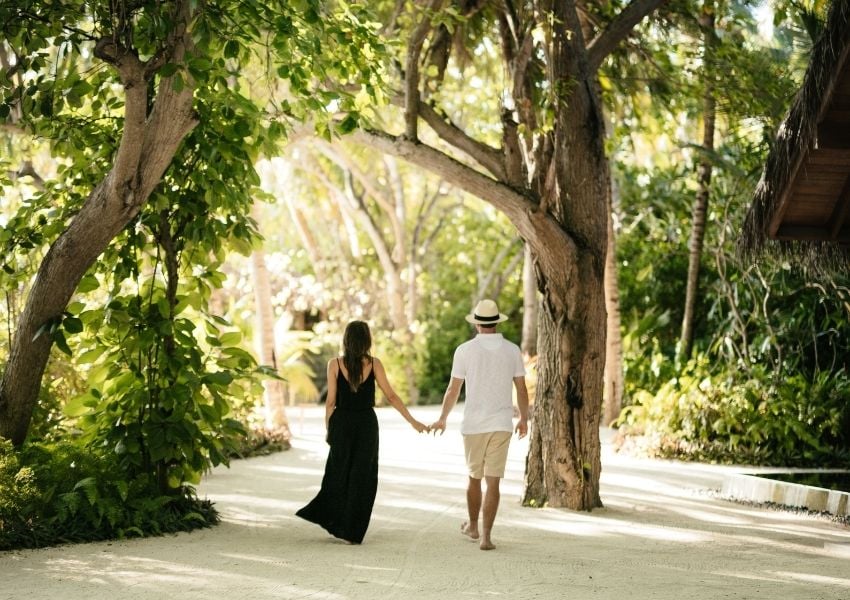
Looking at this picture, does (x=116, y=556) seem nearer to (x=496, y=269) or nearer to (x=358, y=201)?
(x=358, y=201)

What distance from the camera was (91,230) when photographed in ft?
28.3

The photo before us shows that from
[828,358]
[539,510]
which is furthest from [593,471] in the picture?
[828,358]

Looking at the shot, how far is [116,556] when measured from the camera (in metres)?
7.94

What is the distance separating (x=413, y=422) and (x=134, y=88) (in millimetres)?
3397

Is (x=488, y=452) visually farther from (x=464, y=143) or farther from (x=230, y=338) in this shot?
(x=464, y=143)

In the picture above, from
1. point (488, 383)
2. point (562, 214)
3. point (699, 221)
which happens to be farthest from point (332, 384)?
point (699, 221)

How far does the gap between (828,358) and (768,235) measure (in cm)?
689

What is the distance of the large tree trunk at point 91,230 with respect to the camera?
8.36 meters

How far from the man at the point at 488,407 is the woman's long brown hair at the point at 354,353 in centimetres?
74

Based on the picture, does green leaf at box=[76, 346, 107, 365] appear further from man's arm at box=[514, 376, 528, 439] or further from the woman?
man's arm at box=[514, 376, 528, 439]

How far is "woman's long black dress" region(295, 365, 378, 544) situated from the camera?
345 inches

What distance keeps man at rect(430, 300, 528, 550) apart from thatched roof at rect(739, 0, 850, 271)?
10.4 ft

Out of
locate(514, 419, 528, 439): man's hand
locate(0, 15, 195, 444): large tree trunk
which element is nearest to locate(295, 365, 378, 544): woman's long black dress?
locate(514, 419, 528, 439): man's hand

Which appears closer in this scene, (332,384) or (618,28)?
(332,384)
